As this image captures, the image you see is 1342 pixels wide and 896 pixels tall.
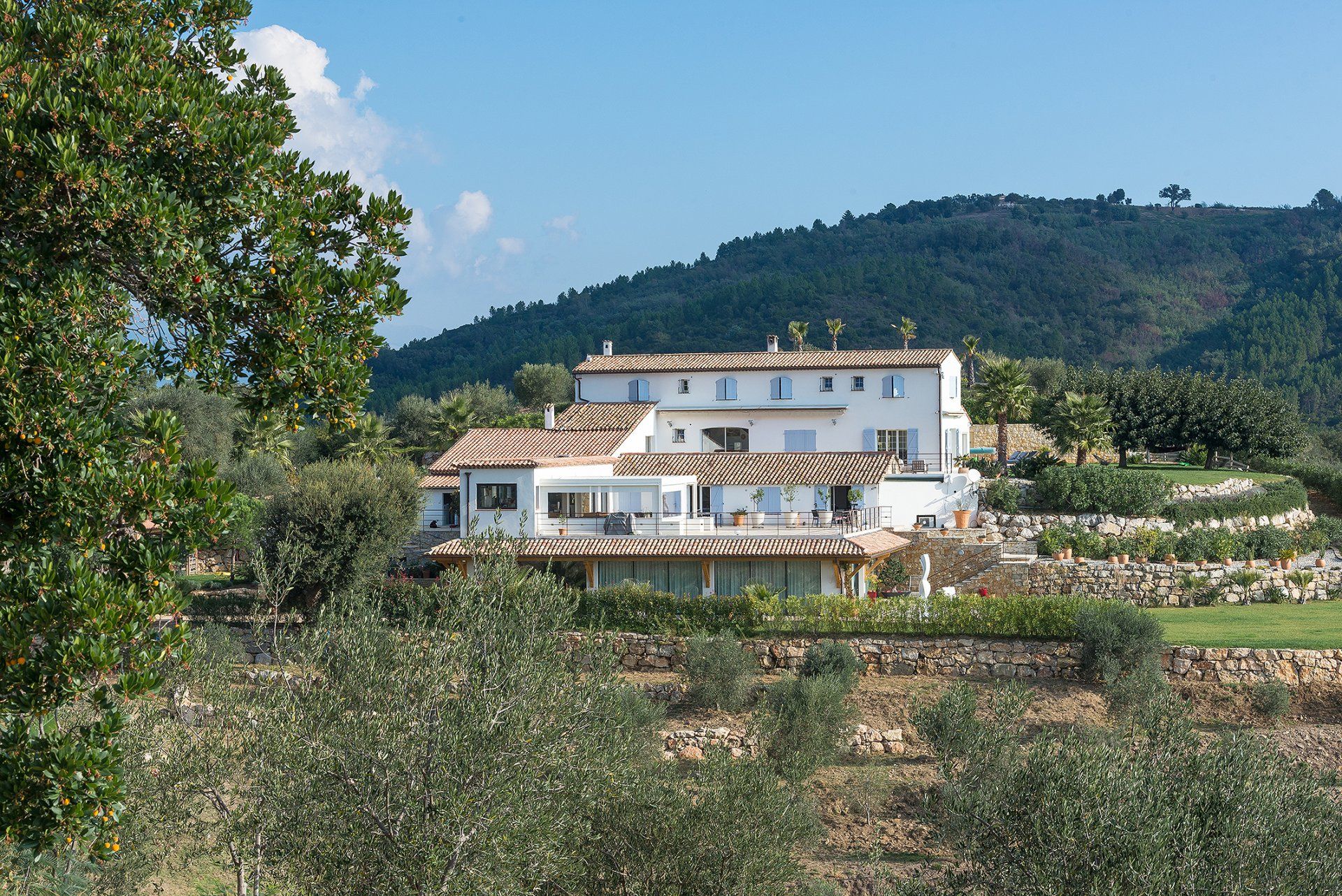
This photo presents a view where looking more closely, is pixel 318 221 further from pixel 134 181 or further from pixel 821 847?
pixel 821 847

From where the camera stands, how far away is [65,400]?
6.58 meters

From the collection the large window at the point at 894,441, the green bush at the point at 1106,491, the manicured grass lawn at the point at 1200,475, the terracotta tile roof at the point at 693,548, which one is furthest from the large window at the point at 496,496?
the manicured grass lawn at the point at 1200,475

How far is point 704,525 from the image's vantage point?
→ 33.9 metres

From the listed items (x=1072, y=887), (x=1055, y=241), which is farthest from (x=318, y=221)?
(x=1055, y=241)

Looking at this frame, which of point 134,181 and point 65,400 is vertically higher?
point 134,181

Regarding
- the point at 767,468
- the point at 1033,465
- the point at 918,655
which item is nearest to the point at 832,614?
the point at 918,655

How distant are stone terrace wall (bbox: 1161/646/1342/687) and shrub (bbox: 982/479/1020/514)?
14429mm

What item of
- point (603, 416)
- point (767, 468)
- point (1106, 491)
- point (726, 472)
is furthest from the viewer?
point (603, 416)

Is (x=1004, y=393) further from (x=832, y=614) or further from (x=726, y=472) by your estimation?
(x=832, y=614)

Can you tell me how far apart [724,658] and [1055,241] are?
131 meters

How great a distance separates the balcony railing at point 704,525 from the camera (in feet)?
111

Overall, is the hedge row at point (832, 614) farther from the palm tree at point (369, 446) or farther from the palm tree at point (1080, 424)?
the palm tree at point (369, 446)

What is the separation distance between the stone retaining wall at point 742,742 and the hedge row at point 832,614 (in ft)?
14.2

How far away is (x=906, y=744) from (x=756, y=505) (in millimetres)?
11693
